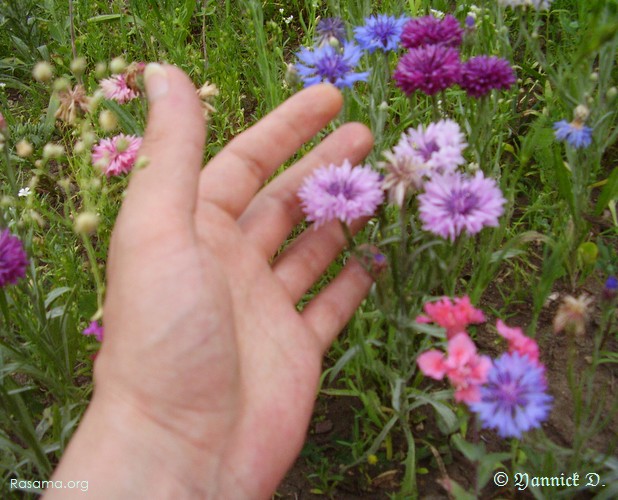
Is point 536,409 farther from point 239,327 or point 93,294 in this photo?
point 93,294

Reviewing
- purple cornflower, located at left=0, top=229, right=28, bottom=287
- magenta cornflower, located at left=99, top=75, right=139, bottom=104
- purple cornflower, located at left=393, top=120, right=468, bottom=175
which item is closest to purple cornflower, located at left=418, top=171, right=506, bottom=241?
purple cornflower, located at left=393, top=120, right=468, bottom=175

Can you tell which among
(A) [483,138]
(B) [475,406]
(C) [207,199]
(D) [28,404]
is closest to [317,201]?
(C) [207,199]

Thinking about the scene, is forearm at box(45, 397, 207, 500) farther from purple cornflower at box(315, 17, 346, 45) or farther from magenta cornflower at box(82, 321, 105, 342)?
purple cornflower at box(315, 17, 346, 45)

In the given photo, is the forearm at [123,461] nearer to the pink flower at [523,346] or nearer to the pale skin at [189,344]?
the pale skin at [189,344]

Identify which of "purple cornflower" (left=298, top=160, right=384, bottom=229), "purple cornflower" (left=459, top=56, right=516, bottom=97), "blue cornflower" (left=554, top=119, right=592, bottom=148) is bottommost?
"blue cornflower" (left=554, top=119, right=592, bottom=148)

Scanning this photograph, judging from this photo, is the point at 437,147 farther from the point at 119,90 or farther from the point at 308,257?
the point at 119,90

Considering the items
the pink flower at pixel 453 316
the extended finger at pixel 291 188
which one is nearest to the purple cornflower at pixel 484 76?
the extended finger at pixel 291 188

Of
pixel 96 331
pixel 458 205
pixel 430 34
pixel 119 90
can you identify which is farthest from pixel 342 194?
pixel 119 90
